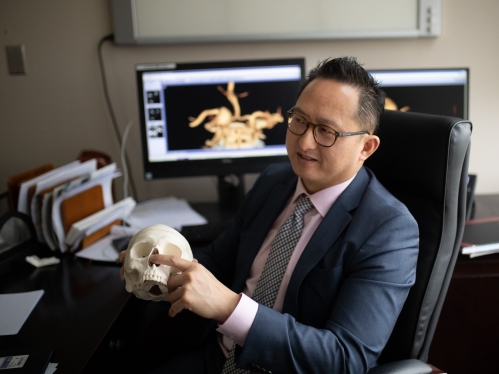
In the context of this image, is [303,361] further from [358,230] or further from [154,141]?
[154,141]

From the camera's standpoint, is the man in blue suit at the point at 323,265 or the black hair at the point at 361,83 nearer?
the man in blue suit at the point at 323,265

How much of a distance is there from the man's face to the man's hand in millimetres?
380

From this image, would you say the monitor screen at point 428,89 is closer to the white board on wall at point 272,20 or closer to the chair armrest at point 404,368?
the white board on wall at point 272,20

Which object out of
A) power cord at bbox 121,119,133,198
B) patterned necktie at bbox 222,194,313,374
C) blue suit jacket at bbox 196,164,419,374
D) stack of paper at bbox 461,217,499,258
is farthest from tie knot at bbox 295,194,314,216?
power cord at bbox 121,119,133,198

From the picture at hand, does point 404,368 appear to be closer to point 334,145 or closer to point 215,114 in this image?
point 334,145

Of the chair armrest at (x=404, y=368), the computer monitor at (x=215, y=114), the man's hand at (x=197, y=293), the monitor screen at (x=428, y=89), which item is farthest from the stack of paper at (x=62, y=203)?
the monitor screen at (x=428, y=89)

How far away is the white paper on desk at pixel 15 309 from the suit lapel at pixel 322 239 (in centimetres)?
67

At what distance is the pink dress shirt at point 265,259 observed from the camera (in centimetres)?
101

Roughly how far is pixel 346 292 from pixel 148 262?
1.49ft

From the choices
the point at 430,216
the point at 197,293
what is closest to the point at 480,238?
the point at 430,216

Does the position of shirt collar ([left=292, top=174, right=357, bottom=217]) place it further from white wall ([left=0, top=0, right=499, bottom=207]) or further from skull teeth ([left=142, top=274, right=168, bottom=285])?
white wall ([left=0, top=0, right=499, bottom=207])

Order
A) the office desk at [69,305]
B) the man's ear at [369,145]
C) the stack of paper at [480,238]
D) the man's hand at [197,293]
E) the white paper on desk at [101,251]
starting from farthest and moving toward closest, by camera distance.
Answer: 1. the white paper on desk at [101,251]
2. the stack of paper at [480,238]
3. the man's ear at [369,145]
4. the office desk at [69,305]
5. the man's hand at [197,293]

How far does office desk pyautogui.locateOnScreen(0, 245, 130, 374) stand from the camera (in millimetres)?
1090

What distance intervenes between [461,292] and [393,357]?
0.49 m
